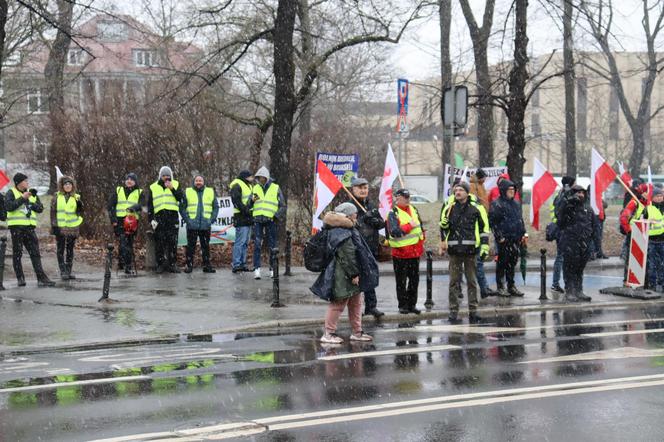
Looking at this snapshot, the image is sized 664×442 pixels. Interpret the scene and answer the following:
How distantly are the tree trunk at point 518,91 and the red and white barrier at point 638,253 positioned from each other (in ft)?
18.4

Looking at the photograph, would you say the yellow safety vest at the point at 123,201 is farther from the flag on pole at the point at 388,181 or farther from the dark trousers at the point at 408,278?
the dark trousers at the point at 408,278

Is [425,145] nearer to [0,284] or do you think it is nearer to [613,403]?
[0,284]

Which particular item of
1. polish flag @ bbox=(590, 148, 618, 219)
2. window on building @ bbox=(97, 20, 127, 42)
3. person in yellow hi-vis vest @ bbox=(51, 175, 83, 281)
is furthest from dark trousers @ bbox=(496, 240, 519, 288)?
window on building @ bbox=(97, 20, 127, 42)

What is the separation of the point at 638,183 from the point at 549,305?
5774mm

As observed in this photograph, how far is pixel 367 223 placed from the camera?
13766 mm

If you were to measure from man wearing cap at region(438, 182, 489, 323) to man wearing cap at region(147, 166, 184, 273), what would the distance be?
5.91 metres

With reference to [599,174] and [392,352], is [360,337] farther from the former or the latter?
[599,174]

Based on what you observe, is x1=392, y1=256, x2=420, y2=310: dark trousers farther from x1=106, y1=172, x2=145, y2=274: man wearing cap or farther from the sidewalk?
x1=106, y1=172, x2=145, y2=274: man wearing cap

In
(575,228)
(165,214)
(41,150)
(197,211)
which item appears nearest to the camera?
(575,228)

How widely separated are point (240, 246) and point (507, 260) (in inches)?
199

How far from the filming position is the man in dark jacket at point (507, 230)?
1650cm

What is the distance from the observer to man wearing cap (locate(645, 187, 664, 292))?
55.1ft

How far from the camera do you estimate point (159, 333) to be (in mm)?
12539

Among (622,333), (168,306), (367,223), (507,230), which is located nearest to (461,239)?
(367,223)
